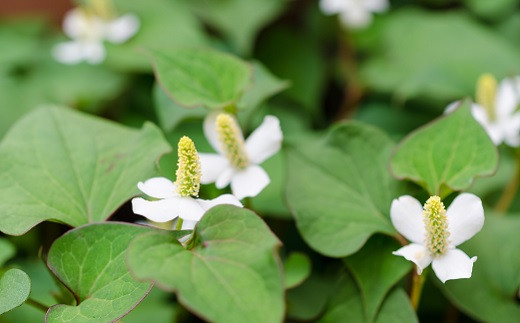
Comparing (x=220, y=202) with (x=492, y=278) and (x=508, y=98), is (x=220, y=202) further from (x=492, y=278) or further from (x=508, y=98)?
(x=508, y=98)

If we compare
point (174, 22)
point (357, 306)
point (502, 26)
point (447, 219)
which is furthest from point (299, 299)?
point (502, 26)

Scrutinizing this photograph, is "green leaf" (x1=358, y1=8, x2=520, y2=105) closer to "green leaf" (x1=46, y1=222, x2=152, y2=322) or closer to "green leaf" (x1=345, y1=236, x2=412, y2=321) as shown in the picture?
"green leaf" (x1=345, y1=236, x2=412, y2=321)

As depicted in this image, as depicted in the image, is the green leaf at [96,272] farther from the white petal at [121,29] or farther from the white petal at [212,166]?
the white petal at [121,29]

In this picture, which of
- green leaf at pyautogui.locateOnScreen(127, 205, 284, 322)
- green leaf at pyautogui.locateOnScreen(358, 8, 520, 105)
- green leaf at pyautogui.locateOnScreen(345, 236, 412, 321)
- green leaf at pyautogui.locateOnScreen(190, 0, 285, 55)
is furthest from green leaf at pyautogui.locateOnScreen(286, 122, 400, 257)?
green leaf at pyautogui.locateOnScreen(190, 0, 285, 55)

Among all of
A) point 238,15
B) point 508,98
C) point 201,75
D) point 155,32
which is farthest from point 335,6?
point 201,75

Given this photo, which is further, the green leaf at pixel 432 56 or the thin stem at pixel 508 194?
the green leaf at pixel 432 56

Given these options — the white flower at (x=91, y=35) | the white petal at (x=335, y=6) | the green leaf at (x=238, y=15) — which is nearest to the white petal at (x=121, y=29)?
the white flower at (x=91, y=35)

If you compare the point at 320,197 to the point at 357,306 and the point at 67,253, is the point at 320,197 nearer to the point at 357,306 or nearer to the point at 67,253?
the point at 357,306

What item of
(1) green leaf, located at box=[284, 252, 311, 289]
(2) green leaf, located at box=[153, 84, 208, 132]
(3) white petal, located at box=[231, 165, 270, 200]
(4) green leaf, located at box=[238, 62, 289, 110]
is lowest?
(1) green leaf, located at box=[284, 252, 311, 289]
